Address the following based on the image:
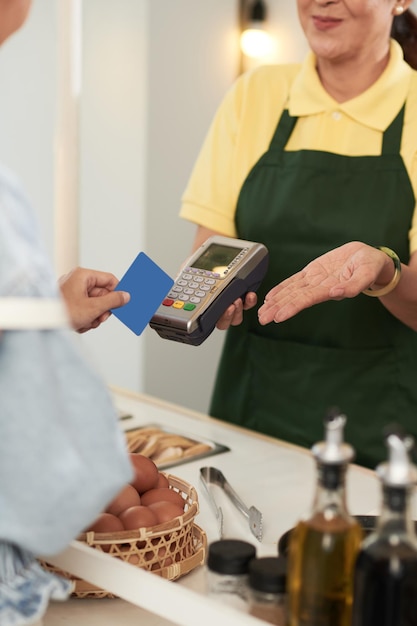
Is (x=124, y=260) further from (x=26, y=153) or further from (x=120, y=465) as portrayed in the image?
(x=120, y=465)

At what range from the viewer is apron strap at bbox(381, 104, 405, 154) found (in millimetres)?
1538

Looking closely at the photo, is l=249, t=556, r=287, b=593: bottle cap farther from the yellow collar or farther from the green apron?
the yellow collar

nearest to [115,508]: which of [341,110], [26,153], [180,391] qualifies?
[341,110]

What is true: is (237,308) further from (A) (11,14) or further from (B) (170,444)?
(A) (11,14)

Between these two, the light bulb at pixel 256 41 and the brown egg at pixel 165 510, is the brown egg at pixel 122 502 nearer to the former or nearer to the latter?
the brown egg at pixel 165 510

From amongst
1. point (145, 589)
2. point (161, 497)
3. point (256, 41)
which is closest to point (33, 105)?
point (256, 41)

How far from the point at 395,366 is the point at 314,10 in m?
0.64

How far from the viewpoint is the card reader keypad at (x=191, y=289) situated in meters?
1.25

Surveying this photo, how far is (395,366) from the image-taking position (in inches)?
63.7

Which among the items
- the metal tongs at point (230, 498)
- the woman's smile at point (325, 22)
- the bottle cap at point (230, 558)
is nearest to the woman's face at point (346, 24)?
the woman's smile at point (325, 22)

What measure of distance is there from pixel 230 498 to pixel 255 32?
6.12 feet

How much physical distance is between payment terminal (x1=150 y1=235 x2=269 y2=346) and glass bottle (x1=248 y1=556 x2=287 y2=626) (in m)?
0.51

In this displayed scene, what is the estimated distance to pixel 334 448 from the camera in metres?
0.66

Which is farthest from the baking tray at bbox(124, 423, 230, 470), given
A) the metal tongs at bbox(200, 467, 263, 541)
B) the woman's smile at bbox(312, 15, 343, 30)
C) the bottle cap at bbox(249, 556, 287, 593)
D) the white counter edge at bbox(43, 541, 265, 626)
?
the woman's smile at bbox(312, 15, 343, 30)
